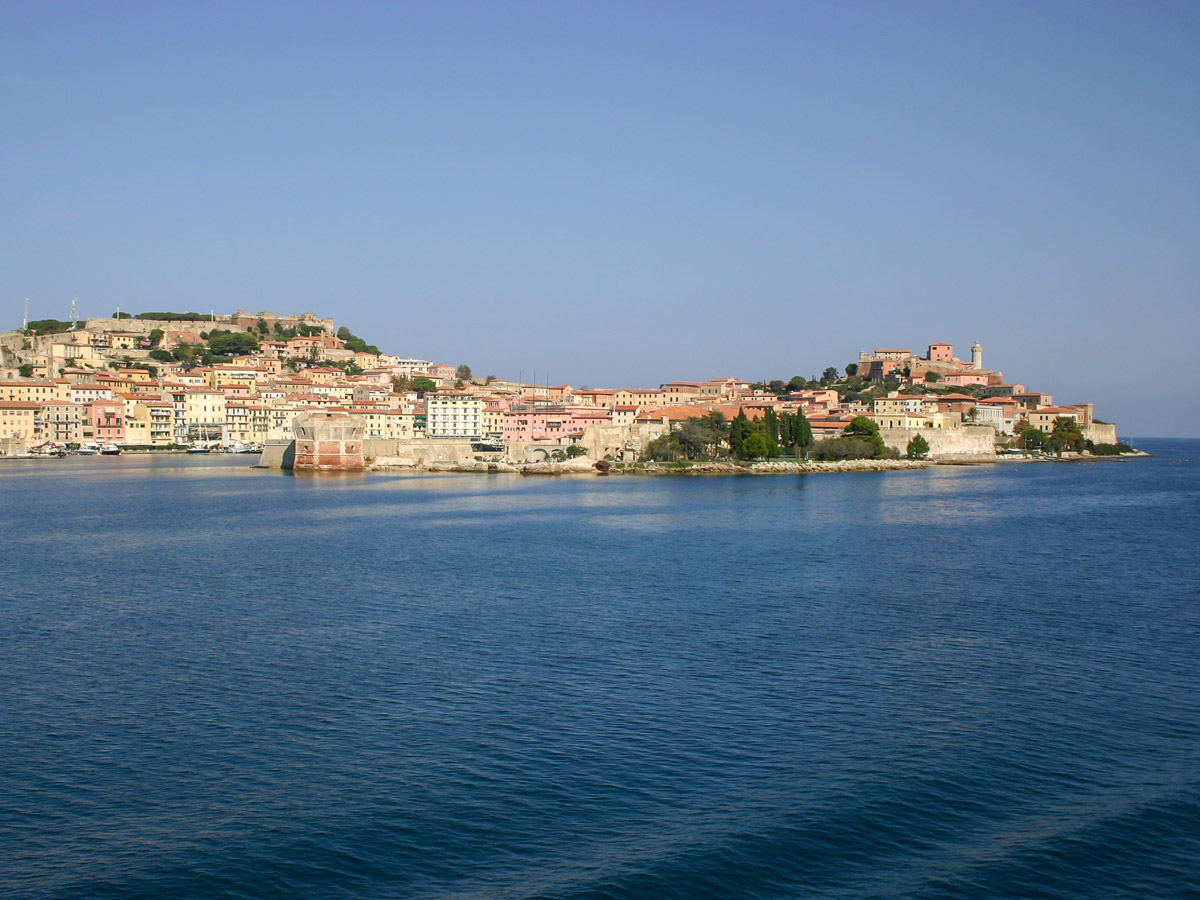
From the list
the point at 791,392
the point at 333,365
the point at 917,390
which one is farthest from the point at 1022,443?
the point at 333,365

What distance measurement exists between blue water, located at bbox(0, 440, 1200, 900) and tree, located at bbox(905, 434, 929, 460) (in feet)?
111

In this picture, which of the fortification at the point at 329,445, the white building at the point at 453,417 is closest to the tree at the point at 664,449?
the fortification at the point at 329,445

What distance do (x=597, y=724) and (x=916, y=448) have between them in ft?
149

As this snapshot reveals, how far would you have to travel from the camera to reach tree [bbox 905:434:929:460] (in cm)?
5066

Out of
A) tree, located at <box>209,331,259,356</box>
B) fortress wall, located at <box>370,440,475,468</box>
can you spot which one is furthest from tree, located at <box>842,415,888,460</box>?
tree, located at <box>209,331,259,356</box>

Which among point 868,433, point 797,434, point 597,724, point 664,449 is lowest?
point 597,724

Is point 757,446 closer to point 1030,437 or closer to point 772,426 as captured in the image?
point 772,426

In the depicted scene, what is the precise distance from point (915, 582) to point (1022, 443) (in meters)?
48.7

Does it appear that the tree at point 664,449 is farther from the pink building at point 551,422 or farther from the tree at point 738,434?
the pink building at point 551,422

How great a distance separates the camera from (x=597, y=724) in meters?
8.20

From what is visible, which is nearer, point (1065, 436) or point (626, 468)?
point (626, 468)

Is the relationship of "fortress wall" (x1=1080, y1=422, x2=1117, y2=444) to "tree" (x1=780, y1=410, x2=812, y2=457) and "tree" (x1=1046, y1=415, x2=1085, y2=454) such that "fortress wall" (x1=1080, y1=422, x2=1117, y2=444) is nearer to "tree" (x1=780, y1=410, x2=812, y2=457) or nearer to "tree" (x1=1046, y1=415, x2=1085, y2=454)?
"tree" (x1=1046, y1=415, x2=1085, y2=454)

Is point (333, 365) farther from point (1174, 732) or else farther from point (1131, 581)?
point (1174, 732)

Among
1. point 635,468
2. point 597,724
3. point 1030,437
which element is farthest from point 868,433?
point 597,724
